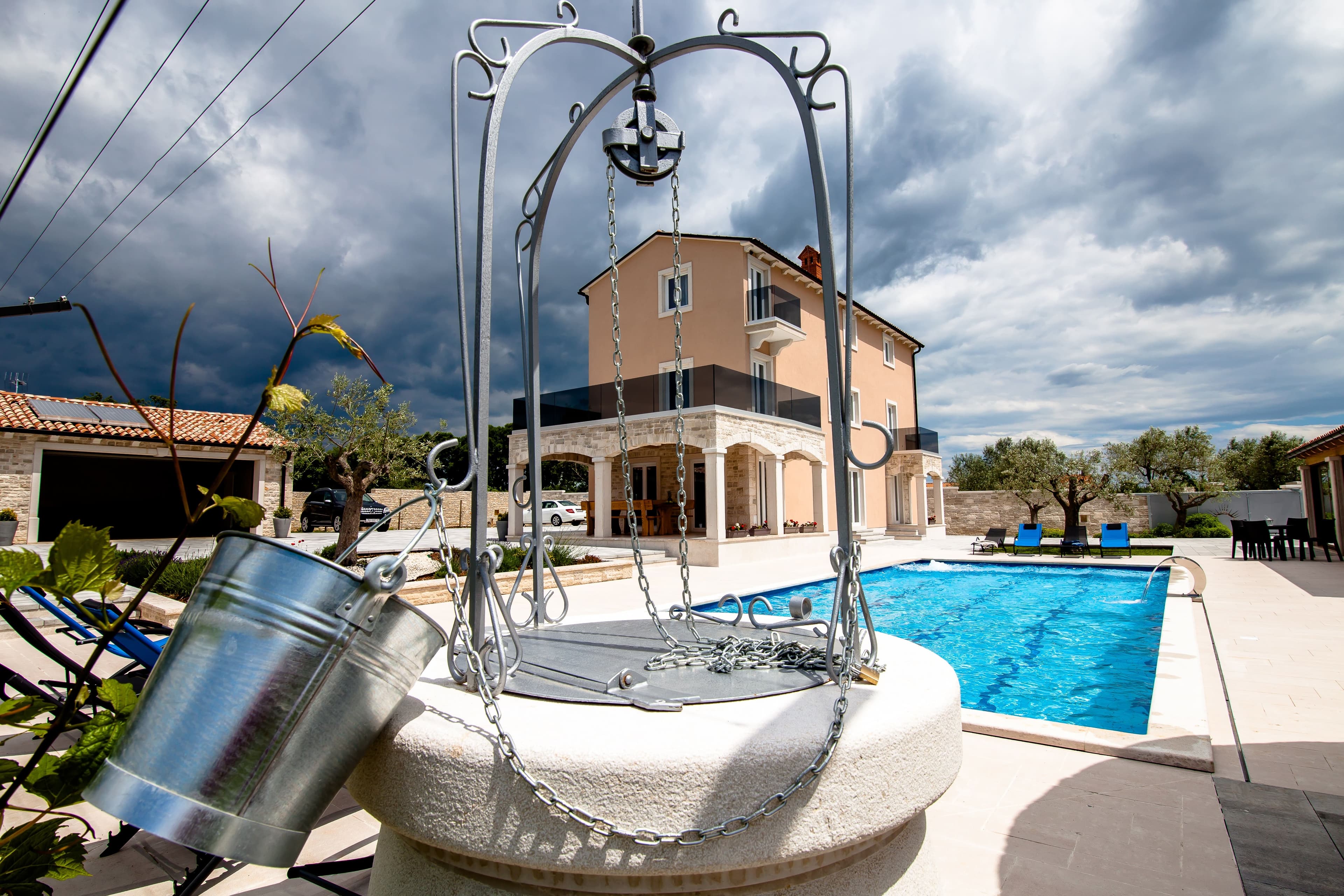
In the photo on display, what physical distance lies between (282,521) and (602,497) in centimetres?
1096

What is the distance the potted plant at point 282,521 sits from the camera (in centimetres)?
2031

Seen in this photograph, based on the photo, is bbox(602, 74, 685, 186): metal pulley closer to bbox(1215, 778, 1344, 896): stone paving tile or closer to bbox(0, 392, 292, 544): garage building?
bbox(1215, 778, 1344, 896): stone paving tile

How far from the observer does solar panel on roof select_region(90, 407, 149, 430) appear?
20.3m

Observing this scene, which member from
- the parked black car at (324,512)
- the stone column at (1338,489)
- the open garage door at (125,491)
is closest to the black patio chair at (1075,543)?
the stone column at (1338,489)

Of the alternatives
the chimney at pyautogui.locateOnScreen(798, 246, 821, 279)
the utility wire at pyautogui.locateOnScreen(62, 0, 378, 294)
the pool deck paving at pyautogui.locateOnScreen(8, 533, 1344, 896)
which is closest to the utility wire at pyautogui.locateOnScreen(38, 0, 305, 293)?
the utility wire at pyautogui.locateOnScreen(62, 0, 378, 294)

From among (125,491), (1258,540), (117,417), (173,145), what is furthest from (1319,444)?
(125,491)

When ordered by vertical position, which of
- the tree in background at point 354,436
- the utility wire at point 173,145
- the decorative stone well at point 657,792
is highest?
the utility wire at point 173,145

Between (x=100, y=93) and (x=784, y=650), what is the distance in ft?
24.2

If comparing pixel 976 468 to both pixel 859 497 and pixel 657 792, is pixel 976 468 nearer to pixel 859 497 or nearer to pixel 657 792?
pixel 859 497

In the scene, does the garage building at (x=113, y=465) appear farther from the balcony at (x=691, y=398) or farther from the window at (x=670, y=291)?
the window at (x=670, y=291)

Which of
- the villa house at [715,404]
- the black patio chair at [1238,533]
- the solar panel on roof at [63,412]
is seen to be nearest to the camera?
the black patio chair at [1238,533]

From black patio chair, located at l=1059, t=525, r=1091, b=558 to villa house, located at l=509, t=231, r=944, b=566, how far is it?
565 centimetres

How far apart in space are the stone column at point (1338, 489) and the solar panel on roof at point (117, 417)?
33.1 metres

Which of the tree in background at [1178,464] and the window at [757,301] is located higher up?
the window at [757,301]
